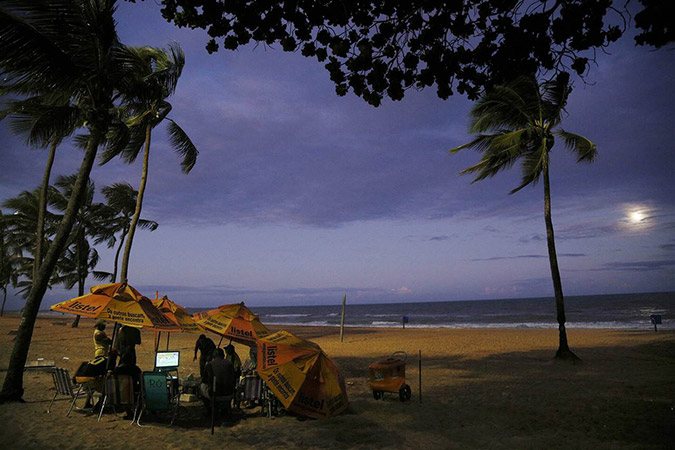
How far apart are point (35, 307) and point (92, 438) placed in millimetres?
3418

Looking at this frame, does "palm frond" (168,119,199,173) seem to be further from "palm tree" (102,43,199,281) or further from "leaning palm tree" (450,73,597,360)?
"leaning palm tree" (450,73,597,360)

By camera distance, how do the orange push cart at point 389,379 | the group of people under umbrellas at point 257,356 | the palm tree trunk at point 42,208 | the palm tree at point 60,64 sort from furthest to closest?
the palm tree trunk at point 42,208
the orange push cart at point 389,379
the group of people under umbrellas at point 257,356
the palm tree at point 60,64

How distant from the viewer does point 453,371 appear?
12.2m

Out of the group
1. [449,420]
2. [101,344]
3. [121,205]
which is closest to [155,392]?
[101,344]

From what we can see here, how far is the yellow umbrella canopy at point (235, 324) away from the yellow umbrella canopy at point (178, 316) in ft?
2.81

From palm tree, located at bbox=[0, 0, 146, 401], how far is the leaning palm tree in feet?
37.1

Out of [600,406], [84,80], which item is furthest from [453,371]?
[84,80]

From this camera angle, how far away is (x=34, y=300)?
7980mm

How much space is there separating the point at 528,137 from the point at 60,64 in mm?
14128

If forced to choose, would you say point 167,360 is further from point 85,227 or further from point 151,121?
point 85,227

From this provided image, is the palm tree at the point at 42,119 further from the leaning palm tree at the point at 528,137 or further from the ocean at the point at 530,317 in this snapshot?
the ocean at the point at 530,317

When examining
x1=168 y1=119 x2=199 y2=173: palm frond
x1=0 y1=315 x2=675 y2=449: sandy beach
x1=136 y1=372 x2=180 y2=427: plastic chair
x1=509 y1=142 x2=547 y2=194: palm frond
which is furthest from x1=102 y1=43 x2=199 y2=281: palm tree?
x1=509 y1=142 x2=547 y2=194: palm frond

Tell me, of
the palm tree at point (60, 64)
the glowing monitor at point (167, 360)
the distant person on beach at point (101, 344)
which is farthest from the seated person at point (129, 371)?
the palm tree at point (60, 64)

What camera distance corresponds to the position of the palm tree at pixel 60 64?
21.0ft
